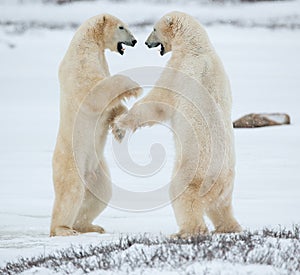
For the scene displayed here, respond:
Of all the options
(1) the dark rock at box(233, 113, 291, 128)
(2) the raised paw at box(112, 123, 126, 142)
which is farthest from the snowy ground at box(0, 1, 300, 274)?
(2) the raised paw at box(112, 123, 126, 142)

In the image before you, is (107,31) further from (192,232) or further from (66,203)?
(192,232)

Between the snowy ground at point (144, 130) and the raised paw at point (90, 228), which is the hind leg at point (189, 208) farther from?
the raised paw at point (90, 228)

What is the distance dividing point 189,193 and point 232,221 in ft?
1.80

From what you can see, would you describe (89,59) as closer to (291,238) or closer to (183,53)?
(183,53)

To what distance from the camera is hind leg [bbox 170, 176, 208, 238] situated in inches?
208

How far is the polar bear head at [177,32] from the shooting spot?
568cm

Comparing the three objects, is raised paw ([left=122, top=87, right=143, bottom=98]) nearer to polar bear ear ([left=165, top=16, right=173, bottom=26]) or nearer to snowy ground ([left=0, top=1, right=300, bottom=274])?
polar bear ear ([left=165, top=16, right=173, bottom=26])

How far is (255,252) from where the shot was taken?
4.02 meters

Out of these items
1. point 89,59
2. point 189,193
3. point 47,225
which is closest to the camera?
point 189,193

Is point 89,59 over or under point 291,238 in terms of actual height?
over

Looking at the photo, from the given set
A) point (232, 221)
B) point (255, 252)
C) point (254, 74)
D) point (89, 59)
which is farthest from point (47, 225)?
point (254, 74)

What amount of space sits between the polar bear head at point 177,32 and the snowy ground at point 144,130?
1.68 m

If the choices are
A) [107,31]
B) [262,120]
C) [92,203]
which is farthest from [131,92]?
[262,120]

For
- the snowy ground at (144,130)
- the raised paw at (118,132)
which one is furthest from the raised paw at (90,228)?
the raised paw at (118,132)
